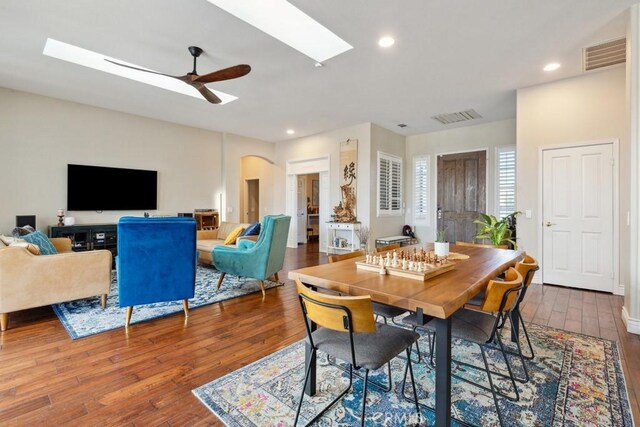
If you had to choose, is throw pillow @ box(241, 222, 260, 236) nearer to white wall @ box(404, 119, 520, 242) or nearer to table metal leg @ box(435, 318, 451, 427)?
table metal leg @ box(435, 318, 451, 427)

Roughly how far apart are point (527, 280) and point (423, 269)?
89 cm

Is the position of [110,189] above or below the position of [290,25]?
below

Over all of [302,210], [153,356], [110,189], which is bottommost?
[153,356]

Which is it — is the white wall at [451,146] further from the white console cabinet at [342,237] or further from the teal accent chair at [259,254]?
the teal accent chair at [259,254]

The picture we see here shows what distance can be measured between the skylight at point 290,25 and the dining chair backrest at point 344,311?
2.80 m

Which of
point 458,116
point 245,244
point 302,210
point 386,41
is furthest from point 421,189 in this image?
point 245,244

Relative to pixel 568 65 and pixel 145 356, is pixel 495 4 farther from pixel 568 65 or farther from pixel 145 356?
pixel 145 356

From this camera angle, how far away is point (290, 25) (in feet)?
10.6

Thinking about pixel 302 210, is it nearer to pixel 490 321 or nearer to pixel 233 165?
pixel 233 165

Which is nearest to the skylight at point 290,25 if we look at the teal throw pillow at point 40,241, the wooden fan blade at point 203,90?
the wooden fan blade at point 203,90

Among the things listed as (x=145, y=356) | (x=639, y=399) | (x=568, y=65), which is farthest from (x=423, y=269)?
(x=568, y=65)

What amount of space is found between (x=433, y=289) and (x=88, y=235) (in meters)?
6.03

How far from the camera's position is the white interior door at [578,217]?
12.9 feet

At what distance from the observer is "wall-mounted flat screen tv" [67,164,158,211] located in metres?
5.33
